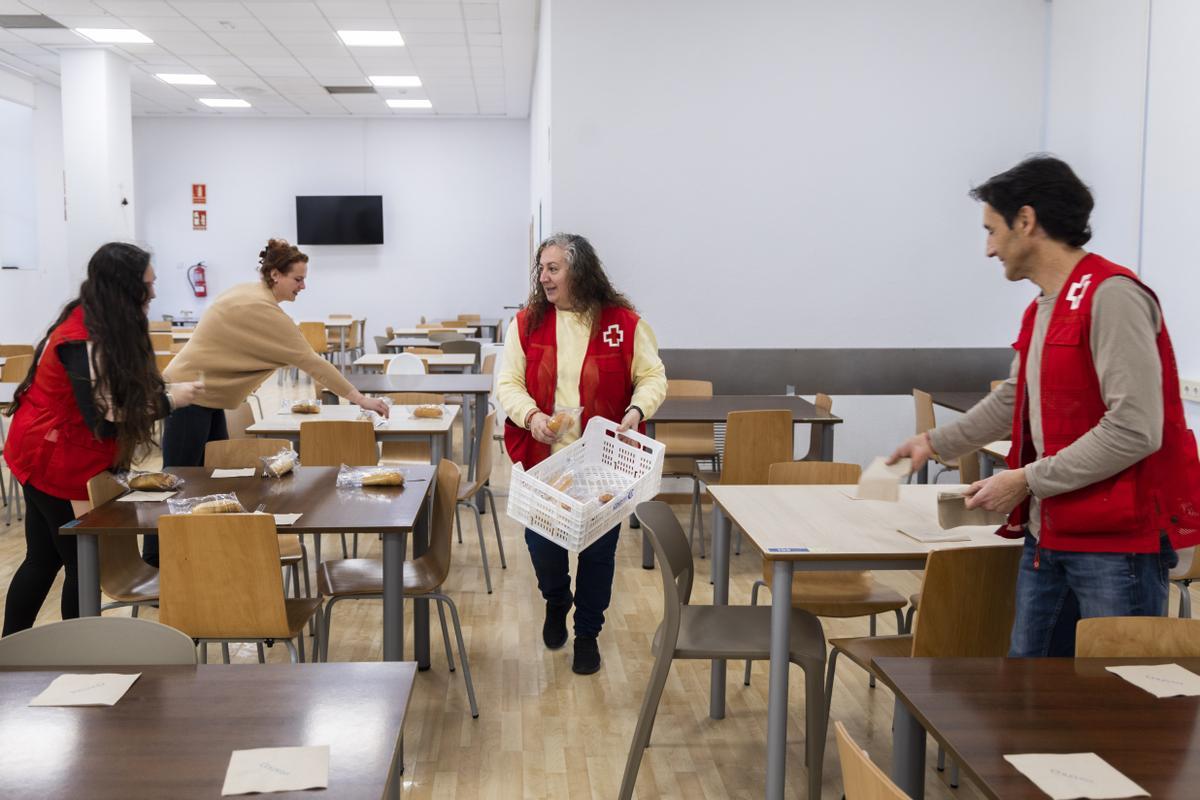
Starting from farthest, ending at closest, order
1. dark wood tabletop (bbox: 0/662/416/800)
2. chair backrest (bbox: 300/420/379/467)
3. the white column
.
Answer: the white column, chair backrest (bbox: 300/420/379/467), dark wood tabletop (bbox: 0/662/416/800)

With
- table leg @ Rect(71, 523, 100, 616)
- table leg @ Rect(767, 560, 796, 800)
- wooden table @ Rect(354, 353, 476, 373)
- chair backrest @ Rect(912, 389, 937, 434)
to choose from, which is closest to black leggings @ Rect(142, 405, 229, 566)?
table leg @ Rect(71, 523, 100, 616)

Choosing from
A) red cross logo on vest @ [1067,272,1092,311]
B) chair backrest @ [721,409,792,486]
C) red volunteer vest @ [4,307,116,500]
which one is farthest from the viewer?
chair backrest @ [721,409,792,486]

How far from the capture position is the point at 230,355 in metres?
4.12

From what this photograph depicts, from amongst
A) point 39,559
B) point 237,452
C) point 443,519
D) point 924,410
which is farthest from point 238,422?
point 924,410

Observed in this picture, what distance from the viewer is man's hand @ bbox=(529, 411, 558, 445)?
10.9ft

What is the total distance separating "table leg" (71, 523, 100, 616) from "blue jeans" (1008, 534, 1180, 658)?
247 centimetres

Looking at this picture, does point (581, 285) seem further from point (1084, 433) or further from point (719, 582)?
point (1084, 433)

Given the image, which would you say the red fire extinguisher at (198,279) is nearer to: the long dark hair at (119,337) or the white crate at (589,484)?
the long dark hair at (119,337)

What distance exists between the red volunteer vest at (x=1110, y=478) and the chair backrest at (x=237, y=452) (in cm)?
282

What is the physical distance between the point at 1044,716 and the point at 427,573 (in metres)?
2.15

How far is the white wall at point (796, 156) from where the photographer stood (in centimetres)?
594

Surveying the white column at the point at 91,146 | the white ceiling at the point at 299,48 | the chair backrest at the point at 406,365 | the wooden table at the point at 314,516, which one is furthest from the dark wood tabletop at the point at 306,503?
the white column at the point at 91,146

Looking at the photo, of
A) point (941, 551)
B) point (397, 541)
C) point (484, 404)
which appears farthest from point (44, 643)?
point (484, 404)

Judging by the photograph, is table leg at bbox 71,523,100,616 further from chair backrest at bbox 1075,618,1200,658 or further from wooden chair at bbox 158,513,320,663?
chair backrest at bbox 1075,618,1200,658
